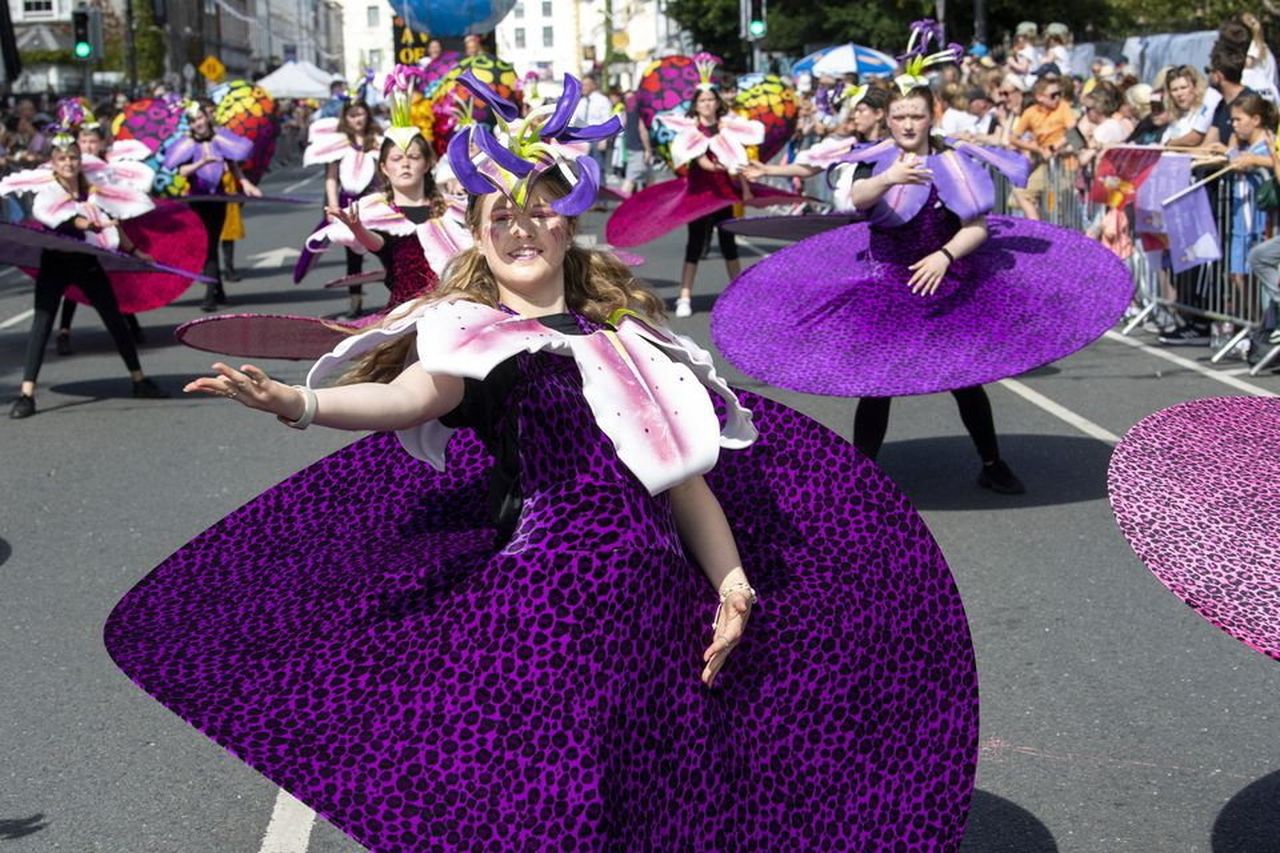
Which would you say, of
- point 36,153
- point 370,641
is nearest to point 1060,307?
point 370,641

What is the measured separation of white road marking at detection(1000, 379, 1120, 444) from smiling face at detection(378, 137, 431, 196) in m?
2.96

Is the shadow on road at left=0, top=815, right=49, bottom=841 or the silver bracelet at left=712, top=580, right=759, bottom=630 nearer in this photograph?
the silver bracelet at left=712, top=580, right=759, bottom=630

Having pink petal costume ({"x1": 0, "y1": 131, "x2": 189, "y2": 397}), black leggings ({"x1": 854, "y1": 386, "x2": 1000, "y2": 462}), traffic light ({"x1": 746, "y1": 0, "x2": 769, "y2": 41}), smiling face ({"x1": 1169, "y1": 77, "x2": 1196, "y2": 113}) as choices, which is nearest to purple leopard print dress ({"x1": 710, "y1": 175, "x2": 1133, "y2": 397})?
black leggings ({"x1": 854, "y1": 386, "x2": 1000, "y2": 462})

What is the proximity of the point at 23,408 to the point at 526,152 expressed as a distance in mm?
8144

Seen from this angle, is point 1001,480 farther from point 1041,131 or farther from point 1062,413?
point 1041,131

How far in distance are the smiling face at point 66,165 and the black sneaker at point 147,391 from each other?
121 centimetres

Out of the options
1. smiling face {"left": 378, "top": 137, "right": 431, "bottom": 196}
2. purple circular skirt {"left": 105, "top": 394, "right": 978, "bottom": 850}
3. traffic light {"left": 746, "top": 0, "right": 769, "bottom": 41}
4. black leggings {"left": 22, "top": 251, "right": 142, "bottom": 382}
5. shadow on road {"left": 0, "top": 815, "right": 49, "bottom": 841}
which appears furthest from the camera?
traffic light {"left": 746, "top": 0, "right": 769, "bottom": 41}

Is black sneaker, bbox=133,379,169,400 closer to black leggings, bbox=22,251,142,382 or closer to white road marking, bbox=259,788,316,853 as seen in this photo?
black leggings, bbox=22,251,142,382

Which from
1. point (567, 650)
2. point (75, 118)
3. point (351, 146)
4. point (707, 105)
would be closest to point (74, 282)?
point (75, 118)

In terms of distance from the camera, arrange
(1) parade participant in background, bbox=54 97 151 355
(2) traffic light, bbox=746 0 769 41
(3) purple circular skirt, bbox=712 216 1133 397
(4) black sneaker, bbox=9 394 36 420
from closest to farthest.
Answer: (3) purple circular skirt, bbox=712 216 1133 397
(4) black sneaker, bbox=9 394 36 420
(1) parade participant in background, bbox=54 97 151 355
(2) traffic light, bbox=746 0 769 41

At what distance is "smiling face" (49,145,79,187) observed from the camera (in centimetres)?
1138

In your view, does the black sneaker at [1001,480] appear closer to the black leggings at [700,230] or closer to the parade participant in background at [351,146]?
the parade participant in background at [351,146]

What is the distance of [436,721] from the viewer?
312 centimetres

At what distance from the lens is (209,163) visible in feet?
53.0
